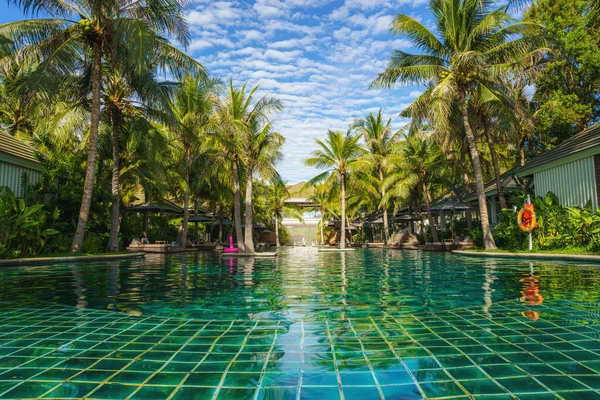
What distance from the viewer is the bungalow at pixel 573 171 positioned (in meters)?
14.5

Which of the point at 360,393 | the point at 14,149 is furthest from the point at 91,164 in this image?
the point at 360,393

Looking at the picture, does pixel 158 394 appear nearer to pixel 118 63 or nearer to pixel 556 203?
pixel 118 63

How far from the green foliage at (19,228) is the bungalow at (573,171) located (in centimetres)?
1960

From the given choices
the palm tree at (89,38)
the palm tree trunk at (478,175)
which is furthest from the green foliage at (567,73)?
the palm tree at (89,38)

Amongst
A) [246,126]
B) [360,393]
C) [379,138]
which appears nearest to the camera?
[360,393]

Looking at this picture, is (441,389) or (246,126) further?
(246,126)

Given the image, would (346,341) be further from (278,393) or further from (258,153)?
(258,153)

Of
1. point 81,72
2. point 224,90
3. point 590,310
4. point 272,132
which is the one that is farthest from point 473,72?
point 81,72

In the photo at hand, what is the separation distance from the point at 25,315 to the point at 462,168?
87.6 feet

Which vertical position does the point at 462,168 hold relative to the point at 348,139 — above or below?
below

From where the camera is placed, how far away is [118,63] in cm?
1498

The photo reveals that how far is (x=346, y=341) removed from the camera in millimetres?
3475

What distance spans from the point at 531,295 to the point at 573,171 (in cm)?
1319

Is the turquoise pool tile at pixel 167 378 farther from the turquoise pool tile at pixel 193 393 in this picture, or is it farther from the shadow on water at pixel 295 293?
the shadow on water at pixel 295 293
